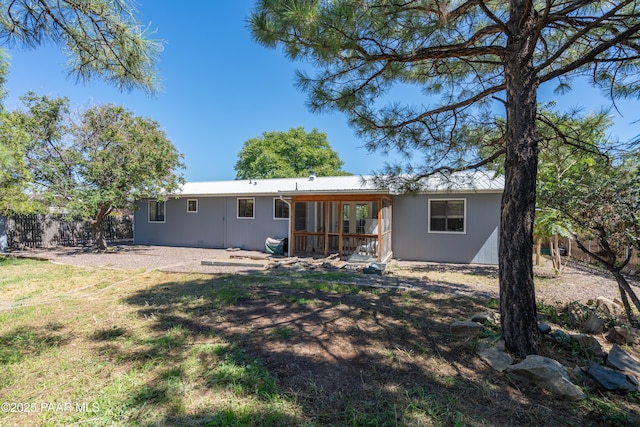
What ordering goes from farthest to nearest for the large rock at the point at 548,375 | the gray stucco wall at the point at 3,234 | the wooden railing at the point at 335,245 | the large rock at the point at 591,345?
the gray stucco wall at the point at 3,234
the wooden railing at the point at 335,245
the large rock at the point at 591,345
the large rock at the point at 548,375

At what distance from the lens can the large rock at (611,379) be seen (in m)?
2.49

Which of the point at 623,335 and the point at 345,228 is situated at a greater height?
the point at 345,228

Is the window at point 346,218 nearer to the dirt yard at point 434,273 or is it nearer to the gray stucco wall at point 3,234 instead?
the dirt yard at point 434,273

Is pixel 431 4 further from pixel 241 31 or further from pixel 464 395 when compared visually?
pixel 464 395

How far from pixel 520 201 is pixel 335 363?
2.36 meters

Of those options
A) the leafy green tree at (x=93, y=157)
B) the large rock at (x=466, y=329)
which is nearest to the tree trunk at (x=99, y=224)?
the leafy green tree at (x=93, y=157)

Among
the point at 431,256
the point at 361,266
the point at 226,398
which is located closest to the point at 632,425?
the point at 226,398

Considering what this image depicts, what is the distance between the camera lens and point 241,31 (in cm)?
365

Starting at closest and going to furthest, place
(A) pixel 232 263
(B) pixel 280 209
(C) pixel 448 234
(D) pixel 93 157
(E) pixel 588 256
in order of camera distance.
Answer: (A) pixel 232 263 < (E) pixel 588 256 < (C) pixel 448 234 < (D) pixel 93 157 < (B) pixel 280 209

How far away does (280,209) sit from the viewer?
12.1 m

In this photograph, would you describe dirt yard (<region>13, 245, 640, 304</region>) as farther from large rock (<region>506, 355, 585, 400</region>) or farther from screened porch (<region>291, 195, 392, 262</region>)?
large rock (<region>506, 355, 585, 400</region>)

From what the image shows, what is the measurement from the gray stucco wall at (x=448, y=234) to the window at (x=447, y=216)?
0.40ft

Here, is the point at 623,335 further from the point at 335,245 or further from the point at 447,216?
the point at 335,245

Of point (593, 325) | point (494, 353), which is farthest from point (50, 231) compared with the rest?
point (593, 325)
